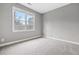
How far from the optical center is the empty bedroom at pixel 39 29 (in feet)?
9.05

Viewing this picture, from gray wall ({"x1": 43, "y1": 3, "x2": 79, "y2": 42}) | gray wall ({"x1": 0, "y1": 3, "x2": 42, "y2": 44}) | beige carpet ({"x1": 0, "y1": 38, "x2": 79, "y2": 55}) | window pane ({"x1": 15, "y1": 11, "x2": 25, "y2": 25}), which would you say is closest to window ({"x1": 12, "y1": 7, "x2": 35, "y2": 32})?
window pane ({"x1": 15, "y1": 11, "x2": 25, "y2": 25})

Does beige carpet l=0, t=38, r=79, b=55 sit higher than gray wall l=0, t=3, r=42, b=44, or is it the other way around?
gray wall l=0, t=3, r=42, b=44

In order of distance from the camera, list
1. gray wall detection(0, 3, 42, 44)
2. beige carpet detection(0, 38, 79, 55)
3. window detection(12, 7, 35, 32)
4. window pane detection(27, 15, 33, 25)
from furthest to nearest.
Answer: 1. window pane detection(27, 15, 33, 25)
2. window detection(12, 7, 35, 32)
3. gray wall detection(0, 3, 42, 44)
4. beige carpet detection(0, 38, 79, 55)

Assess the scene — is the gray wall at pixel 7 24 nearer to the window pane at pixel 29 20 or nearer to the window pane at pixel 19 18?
the window pane at pixel 19 18

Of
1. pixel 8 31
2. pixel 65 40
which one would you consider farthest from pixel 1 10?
pixel 65 40

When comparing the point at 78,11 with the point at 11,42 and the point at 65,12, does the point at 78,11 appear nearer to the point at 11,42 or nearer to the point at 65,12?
the point at 65,12

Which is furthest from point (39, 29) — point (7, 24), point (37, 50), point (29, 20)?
point (37, 50)

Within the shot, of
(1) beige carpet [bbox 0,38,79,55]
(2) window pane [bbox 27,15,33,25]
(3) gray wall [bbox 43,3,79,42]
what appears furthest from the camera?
(2) window pane [bbox 27,15,33,25]

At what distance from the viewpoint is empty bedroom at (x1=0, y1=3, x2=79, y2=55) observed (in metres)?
2.76

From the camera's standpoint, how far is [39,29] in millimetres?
5625

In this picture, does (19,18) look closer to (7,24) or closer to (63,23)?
(7,24)

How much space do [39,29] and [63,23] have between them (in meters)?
1.98

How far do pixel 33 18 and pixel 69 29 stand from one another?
2510 millimetres

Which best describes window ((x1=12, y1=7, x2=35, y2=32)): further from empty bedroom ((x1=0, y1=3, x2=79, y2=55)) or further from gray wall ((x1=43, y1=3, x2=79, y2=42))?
A: gray wall ((x1=43, y1=3, x2=79, y2=42))
